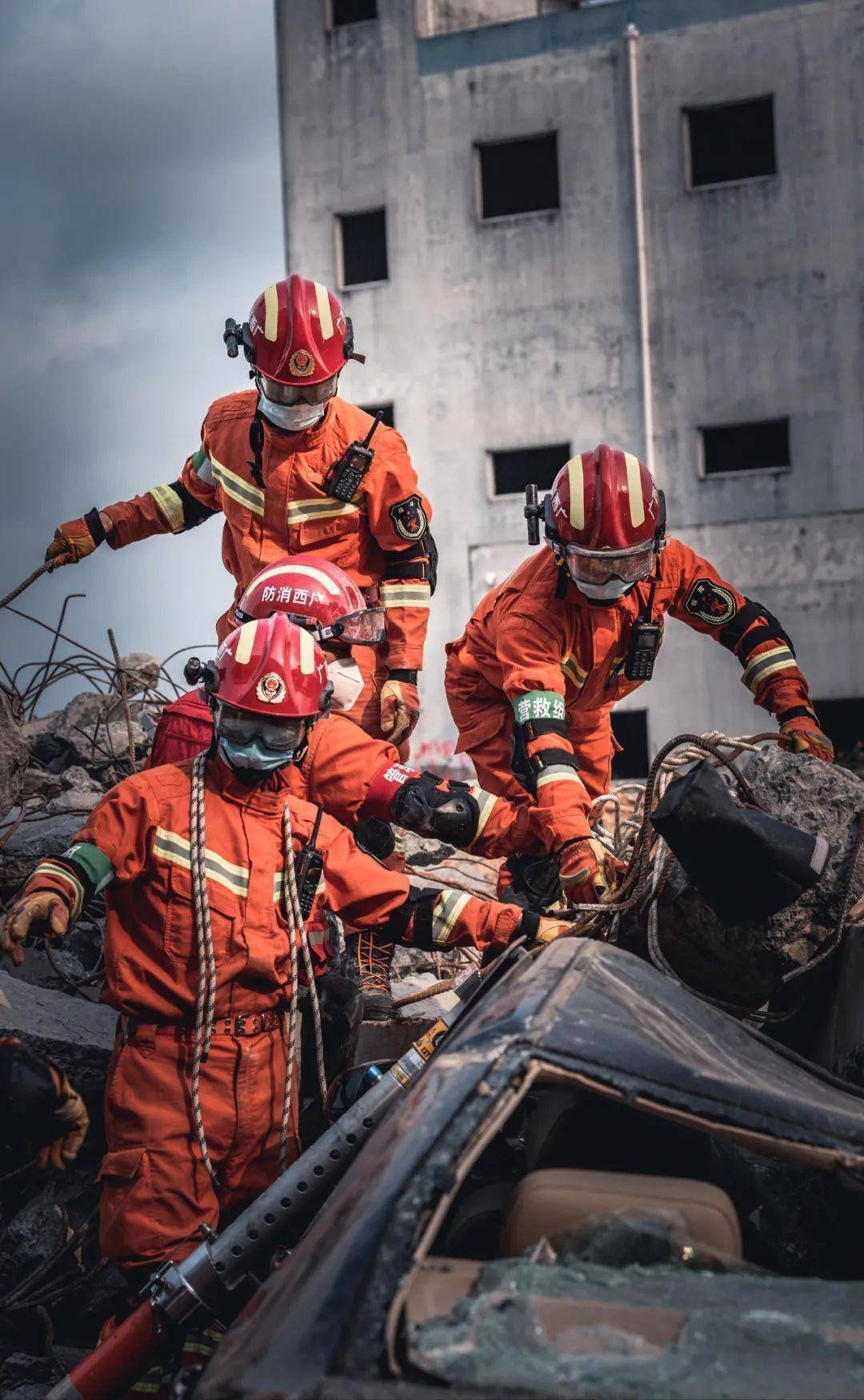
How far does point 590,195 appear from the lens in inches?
513

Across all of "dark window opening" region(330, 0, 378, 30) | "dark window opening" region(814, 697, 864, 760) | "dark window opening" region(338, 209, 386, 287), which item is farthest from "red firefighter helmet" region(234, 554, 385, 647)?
"dark window opening" region(330, 0, 378, 30)

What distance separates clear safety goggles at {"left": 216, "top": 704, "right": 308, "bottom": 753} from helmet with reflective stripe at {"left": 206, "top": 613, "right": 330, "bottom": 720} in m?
0.02

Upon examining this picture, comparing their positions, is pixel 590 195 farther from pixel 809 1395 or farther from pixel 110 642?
pixel 809 1395

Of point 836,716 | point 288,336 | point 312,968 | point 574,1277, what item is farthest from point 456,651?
point 836,716

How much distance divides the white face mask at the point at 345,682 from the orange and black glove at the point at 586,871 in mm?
922

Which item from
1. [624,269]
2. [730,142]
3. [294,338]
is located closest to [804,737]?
[294,338]

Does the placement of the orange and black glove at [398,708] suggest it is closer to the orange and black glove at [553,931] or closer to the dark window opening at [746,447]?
the orange and black glove at [553,931]

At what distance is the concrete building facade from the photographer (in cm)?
1250

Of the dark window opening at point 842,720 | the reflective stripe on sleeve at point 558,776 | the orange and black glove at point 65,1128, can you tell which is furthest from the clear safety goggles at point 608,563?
the dark window opening at point 842,720

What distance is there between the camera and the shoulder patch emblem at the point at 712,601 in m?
4.95

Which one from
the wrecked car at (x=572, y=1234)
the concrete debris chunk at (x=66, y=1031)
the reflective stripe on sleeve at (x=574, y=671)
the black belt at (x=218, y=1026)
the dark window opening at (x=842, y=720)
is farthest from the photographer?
the dark window opening at (x=842, y=720)

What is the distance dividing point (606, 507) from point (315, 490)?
1022 millimetres

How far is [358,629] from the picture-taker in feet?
15.5

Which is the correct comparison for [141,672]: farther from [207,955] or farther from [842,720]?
[842,720]
